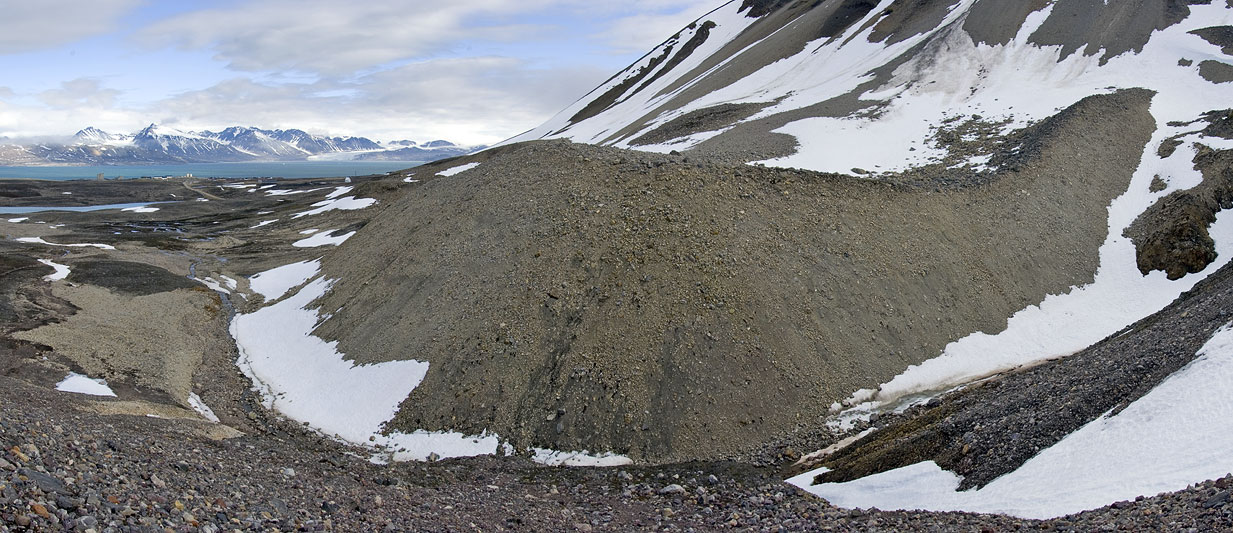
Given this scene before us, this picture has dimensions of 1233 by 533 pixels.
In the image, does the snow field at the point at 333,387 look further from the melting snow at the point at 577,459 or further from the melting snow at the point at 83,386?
the melting snow at the point at 83,386

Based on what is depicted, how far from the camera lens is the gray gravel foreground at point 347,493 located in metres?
9.39

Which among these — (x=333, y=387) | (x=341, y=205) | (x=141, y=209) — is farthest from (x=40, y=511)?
(x=141, y=209)

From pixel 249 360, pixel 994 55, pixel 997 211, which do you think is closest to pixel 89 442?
pixel 249 360

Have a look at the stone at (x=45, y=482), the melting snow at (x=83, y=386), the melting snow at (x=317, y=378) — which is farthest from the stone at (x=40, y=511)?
the melting snow at (x=83, y=386)

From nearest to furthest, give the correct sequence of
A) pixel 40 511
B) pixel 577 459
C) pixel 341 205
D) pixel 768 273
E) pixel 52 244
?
pixel 40 511, pixel 577 459, pixel 768 273, pixel 52 244, pixel 341 205

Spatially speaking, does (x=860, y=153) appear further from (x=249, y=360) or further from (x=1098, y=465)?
(x=249, y=360)

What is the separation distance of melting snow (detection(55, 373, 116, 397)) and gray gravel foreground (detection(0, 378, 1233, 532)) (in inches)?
65.4

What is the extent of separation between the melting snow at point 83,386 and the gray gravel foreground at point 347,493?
1.66 metres

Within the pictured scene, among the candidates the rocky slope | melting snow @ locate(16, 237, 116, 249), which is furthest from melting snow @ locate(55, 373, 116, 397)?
melting snow @ locate(16, 237, 116, 249)

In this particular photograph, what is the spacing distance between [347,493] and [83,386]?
14.6 metres

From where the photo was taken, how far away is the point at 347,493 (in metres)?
14.4

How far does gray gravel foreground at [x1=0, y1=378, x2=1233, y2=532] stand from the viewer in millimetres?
9391

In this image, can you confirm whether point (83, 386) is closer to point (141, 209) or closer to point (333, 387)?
point (333, 387)

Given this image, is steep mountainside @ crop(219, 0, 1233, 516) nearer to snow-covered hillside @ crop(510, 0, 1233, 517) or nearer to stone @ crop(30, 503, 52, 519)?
snow-covered hillside @ crop(510, 0, 1233, 517)
